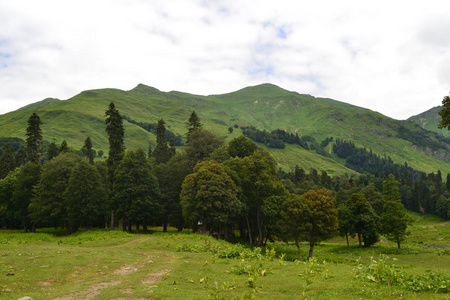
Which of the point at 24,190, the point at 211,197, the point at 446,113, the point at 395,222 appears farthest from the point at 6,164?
the point at 395,222

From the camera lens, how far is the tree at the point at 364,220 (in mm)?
71000

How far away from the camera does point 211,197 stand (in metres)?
53.0

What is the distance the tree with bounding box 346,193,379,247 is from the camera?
7100 centimetres

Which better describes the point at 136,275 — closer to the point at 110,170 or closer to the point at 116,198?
the point at 116,198

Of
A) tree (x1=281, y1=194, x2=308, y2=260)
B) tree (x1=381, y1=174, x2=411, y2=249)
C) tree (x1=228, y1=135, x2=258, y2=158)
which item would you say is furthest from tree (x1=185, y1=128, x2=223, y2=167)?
tree (x1=381, y1=174, x2=411, y2=249)

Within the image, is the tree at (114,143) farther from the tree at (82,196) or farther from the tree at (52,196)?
the tree at (52,196)

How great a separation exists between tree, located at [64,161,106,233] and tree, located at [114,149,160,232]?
15.5 feet

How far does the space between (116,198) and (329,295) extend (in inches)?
2232

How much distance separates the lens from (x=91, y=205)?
6338 centimetres

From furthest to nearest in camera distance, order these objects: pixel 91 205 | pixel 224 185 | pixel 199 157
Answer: pixel 199 157
pixel 91 205
pixel 224 185

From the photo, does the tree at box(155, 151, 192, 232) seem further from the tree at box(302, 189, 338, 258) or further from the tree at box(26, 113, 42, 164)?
the tree at box(26, 113, 42, 164)

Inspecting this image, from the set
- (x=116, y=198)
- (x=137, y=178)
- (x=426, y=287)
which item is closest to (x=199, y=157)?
(x=137, y=178)

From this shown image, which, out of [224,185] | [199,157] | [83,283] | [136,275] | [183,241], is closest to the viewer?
[83,283]

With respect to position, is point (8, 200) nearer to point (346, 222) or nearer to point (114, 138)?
point (114, 138)
